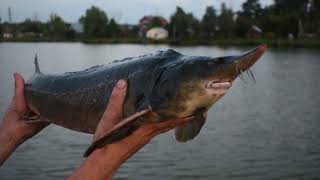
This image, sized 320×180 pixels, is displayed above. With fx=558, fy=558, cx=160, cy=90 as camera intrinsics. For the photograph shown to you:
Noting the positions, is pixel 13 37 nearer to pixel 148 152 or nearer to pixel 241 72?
pixel 148 152

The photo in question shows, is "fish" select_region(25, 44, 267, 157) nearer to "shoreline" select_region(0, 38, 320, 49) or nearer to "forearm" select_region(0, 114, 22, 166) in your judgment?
"forearm" select_region(0, 114, 22, 166)

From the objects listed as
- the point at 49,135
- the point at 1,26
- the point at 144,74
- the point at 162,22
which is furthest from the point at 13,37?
the point at 144,74

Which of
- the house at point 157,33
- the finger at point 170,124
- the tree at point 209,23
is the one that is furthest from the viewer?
the house at point 157,33

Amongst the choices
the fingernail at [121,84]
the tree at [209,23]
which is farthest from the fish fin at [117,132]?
the tree at [209,23]

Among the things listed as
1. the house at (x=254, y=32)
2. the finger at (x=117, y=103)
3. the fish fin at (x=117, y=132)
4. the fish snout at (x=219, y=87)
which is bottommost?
the house at (x=254, y=32)

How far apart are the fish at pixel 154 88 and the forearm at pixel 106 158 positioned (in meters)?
0.05

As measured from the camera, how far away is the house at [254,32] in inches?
4286

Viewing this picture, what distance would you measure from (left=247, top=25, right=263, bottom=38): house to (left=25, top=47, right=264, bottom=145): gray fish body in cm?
10620

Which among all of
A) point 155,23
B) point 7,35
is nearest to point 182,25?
point 155,23

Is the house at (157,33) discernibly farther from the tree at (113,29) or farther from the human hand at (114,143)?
the human hand at (114,143)

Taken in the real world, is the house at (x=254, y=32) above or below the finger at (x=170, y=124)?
below

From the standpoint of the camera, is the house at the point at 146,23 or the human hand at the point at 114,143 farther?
the house at the point at 146,23

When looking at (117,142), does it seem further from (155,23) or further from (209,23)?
(155,23)

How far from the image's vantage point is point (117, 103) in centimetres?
310
